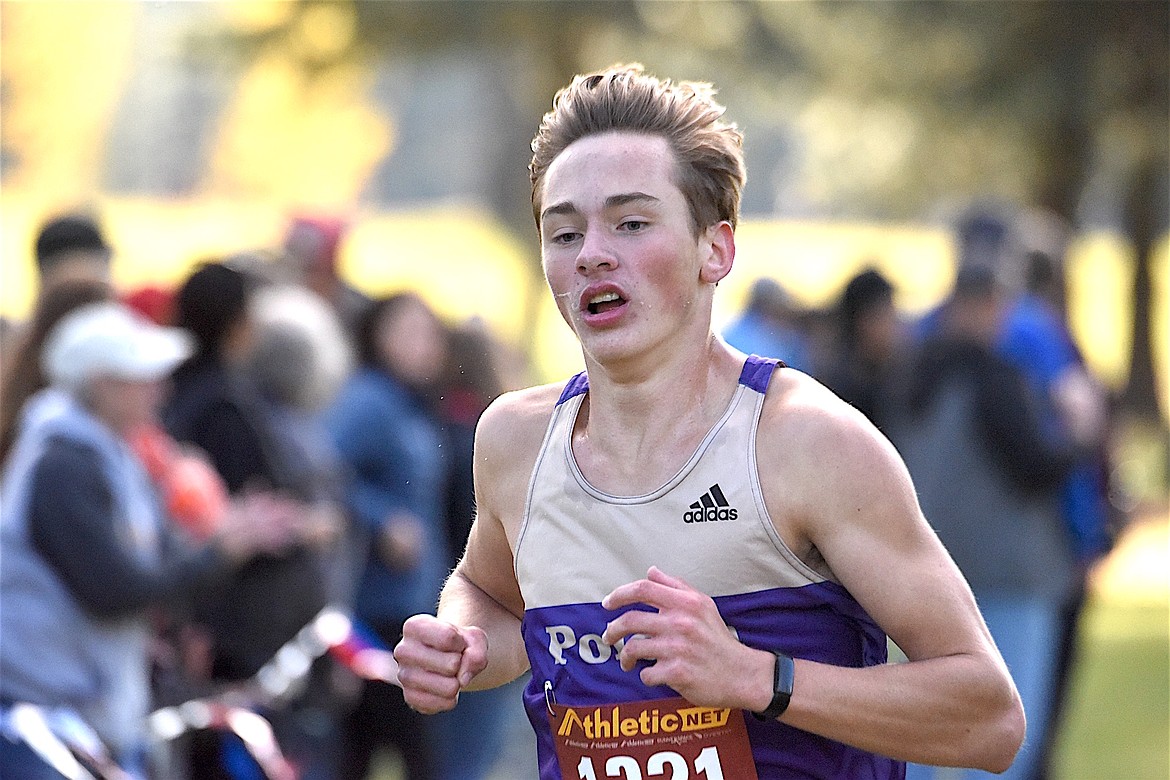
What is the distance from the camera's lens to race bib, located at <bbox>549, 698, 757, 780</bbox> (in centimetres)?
263

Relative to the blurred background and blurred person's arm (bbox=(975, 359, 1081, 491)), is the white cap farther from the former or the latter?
→ the blurred background

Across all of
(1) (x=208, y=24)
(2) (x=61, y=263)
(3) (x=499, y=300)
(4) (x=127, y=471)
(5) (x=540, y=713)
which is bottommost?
(5) (x=540, y=713)

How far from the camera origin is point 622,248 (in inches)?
105

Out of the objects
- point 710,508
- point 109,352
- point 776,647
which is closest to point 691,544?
point 710,508

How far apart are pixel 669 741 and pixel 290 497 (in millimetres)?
3319

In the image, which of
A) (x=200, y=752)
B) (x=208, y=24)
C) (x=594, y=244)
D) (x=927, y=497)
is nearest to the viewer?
(x=594, y=244)

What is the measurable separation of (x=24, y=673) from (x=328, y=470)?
1.70 meters

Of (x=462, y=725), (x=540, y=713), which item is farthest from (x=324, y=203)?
(x=540, y=713)

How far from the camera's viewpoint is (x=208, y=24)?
930 inches

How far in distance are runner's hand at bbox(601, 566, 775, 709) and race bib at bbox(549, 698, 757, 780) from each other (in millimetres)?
206

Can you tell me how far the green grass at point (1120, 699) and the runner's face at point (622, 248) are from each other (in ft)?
18.3

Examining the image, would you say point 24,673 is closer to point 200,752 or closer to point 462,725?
point 200,752

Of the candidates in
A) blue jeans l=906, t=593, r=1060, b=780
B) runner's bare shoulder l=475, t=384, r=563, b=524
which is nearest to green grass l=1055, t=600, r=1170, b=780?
blue jeans l=906, t=593, r=1060, b=780

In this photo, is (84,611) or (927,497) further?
(927,497)
